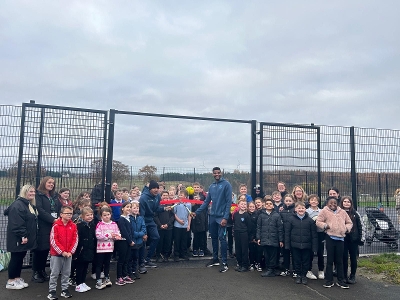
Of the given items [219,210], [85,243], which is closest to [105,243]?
[85,243]

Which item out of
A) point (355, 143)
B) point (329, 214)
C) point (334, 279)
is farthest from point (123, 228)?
point (355, 143)

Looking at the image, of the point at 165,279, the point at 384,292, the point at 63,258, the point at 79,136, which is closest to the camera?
the point at 63,258

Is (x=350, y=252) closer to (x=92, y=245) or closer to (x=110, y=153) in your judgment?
(x=92, y=245)

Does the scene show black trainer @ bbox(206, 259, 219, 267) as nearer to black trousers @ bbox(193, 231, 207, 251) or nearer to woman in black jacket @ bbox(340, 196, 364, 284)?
black trousers @ bbox(193, 231, 207, 251)

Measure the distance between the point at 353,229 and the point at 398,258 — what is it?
258 centimetres

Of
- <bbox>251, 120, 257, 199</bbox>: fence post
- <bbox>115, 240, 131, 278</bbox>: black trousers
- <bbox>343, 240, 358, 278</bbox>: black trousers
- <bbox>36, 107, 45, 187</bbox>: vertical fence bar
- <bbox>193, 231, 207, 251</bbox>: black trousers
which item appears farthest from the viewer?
<bbox>193, 231, 207, 251</bbox>: black trousers

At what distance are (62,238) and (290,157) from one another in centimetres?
531

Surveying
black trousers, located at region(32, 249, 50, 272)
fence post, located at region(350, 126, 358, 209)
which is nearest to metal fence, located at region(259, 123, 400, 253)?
fence post, located at region(350, 126, 358, 209)

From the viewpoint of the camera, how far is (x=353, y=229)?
5.99 m

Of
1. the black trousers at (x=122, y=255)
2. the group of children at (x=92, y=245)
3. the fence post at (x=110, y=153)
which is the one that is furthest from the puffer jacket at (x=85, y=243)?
the fence post at (x=110, y=153)

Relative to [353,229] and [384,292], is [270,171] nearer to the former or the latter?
[353,229]

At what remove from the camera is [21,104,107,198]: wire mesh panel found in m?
6.52

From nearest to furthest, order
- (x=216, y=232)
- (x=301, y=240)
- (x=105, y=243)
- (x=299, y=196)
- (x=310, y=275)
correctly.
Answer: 1. (x=105, y=243)
2. (x=301, y=240)
3. (x=310, y=275)
4. (x=216, y=232)
5. (x=299, y=196)

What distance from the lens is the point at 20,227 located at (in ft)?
17.3
